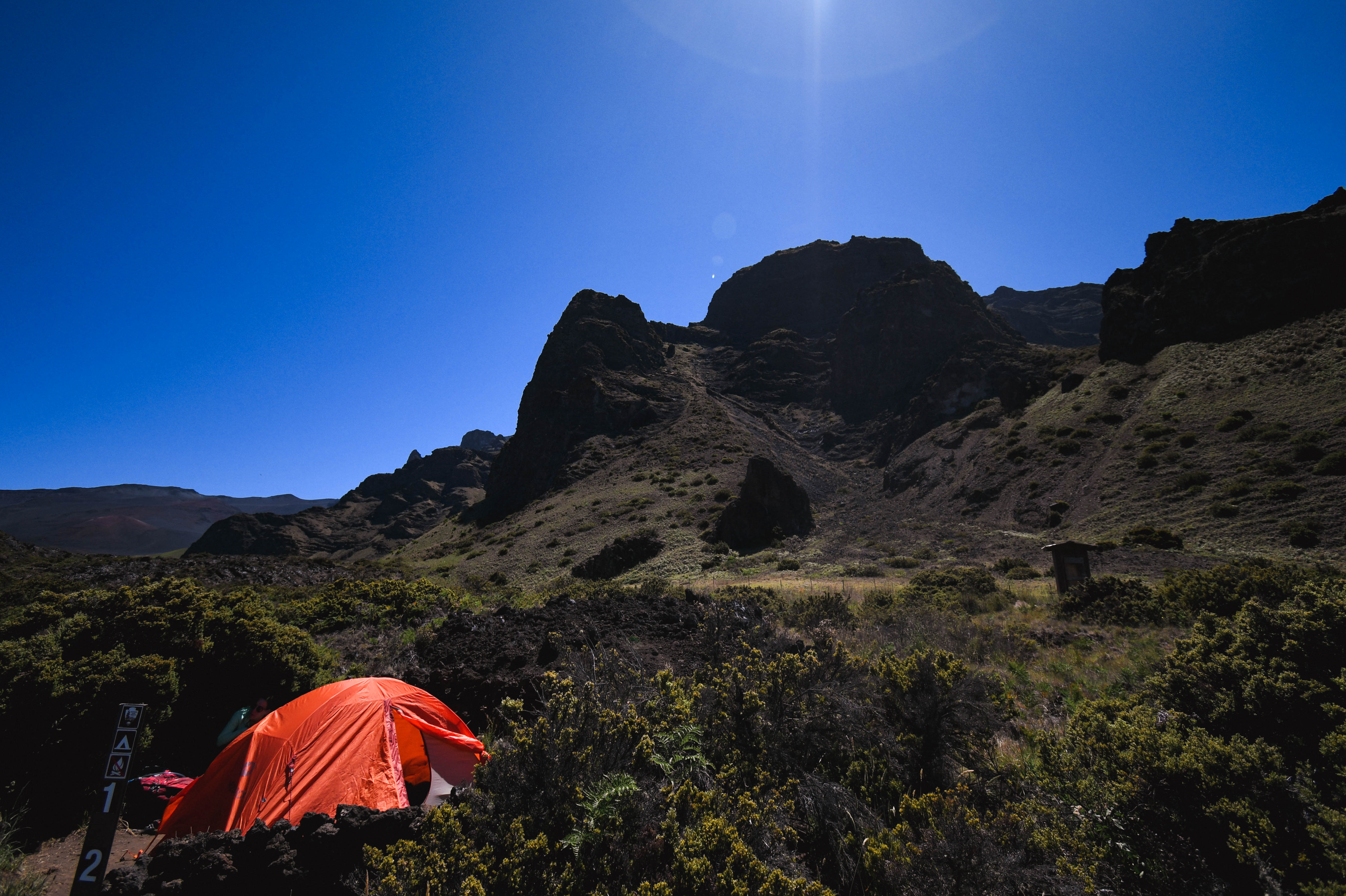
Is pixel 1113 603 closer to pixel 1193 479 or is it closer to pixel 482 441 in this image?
pixel 1193 479

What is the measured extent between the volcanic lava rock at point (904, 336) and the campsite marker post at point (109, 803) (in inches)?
3033

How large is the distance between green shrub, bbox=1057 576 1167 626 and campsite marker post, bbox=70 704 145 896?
45.9 feet

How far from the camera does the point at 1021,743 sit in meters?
5.57

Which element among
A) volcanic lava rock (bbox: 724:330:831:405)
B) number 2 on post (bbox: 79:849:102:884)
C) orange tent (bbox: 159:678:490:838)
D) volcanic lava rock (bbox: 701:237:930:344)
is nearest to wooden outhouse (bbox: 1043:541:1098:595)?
orange tent (bbox: 159:678:490:838)

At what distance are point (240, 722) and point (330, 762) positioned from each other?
7.96 feet


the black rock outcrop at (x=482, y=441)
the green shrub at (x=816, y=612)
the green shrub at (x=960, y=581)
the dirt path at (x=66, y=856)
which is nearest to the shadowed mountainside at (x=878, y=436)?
the green shrub at (x=960, y=581)

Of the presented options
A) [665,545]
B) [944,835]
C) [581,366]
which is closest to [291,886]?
[944,835]

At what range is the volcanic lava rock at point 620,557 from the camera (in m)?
30.5

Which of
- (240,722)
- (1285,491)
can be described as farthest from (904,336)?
(240,722)

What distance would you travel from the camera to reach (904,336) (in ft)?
256

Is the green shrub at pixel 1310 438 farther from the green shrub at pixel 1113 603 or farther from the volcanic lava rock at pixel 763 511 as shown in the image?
the volcanic lava rock at pixel 763 511

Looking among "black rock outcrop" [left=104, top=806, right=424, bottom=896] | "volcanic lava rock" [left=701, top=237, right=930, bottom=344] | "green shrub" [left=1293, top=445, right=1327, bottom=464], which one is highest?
"volcanic lava rock" [left=701, top=237, right=930, bottom=344]

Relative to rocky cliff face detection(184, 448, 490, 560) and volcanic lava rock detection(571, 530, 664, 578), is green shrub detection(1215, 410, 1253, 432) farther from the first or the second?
rocky cliff face detection(184, 448, 490, 560)

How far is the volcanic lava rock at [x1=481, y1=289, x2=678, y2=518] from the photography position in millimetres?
66375
